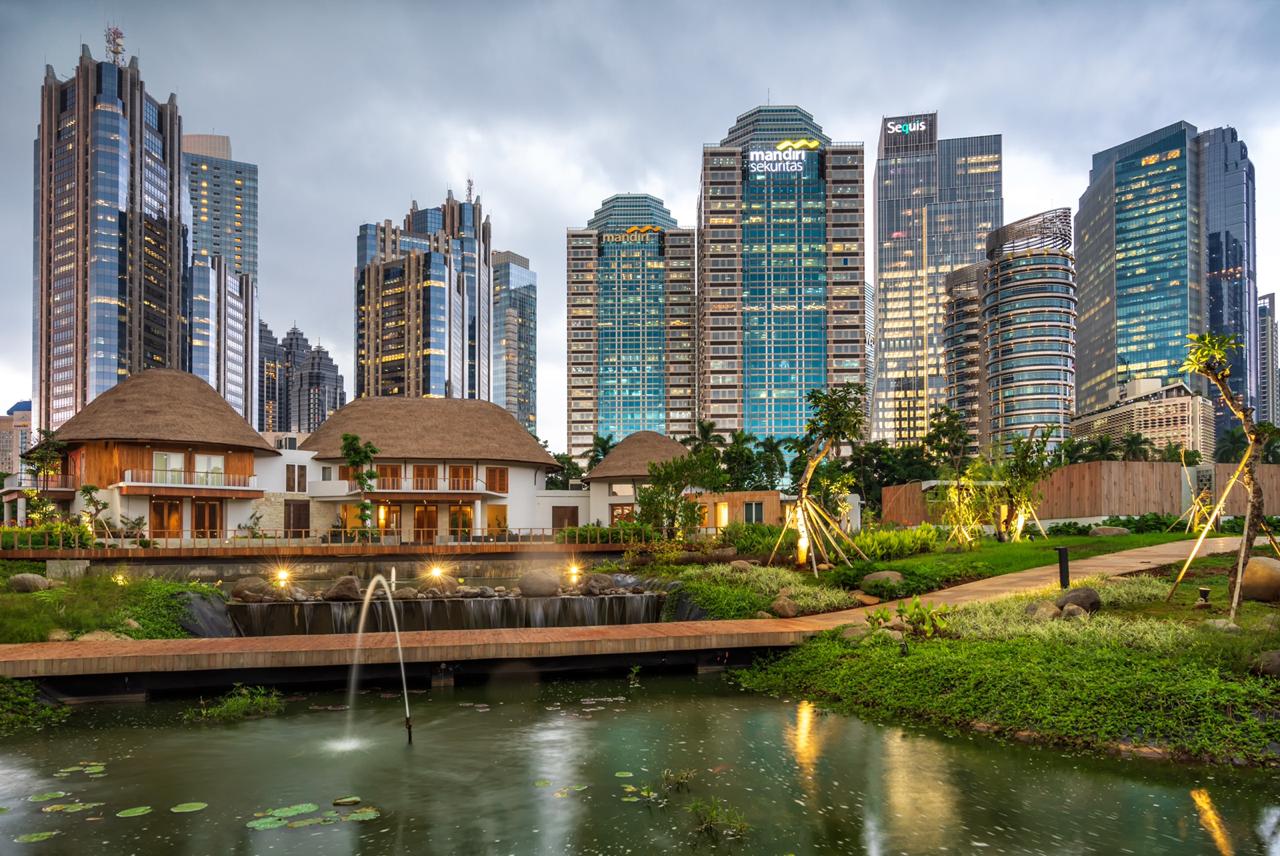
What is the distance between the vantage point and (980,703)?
11547mm

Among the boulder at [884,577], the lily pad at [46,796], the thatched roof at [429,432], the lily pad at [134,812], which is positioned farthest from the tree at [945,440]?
the lily pad at [46,796]

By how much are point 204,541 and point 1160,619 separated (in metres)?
33.1

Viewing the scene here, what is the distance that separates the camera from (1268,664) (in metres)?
10.7

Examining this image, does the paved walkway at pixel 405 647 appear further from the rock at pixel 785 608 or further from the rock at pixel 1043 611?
the rock at pixel 1043 611

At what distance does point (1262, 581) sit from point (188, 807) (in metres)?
17.2

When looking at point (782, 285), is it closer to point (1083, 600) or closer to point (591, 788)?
point (1083, 600)

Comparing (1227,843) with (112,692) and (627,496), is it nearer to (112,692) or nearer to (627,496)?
(112,692)

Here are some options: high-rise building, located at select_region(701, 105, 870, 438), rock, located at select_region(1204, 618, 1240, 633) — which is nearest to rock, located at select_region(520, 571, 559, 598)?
rock, located at select_region(1204, 618, 1240, 633)

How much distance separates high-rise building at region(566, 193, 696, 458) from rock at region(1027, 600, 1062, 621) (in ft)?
483

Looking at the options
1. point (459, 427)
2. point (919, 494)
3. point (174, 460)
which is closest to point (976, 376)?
point (919, 494)

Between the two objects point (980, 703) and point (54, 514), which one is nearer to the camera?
point (980, 703)

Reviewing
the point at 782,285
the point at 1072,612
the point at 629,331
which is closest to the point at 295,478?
the point at 1072,612

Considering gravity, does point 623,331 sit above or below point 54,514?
above

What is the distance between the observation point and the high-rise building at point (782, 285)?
138375 mm
